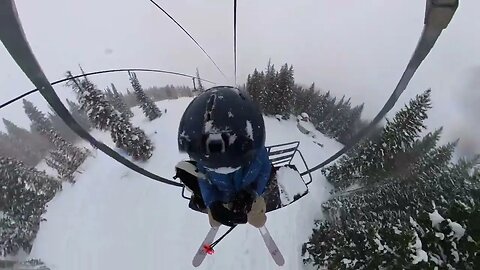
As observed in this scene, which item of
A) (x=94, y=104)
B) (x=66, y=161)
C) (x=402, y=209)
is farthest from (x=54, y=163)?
(x=402, y=209)

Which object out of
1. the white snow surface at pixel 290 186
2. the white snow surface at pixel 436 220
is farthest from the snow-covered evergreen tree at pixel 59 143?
the white snow surface at pixel 290 186

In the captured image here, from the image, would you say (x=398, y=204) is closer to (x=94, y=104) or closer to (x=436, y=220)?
(x=436, y=220)

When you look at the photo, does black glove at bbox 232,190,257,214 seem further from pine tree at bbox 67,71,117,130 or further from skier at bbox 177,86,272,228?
pine tree at bbox 67,71,117,130

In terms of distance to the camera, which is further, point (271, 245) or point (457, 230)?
point (457, 230)

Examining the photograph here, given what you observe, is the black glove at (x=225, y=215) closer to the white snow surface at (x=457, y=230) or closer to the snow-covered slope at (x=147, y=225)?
the white snow surface at (x=457, y=230)

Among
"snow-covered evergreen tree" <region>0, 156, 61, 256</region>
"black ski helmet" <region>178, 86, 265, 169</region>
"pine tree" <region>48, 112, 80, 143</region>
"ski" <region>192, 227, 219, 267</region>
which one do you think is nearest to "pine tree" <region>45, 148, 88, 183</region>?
"pine tree" <region>48, 112, 80, 143</region>
